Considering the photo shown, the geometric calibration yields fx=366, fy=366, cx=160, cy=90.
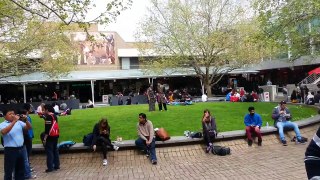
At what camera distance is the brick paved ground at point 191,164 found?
309 inches

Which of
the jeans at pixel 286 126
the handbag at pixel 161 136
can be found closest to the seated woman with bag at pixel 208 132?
the handbag at pixel 161 136

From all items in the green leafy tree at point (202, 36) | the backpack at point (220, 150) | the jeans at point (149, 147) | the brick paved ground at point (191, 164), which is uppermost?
the green leafy tree at point (202, 36)

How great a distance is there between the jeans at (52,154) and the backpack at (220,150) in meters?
4.07

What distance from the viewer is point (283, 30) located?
1764cm

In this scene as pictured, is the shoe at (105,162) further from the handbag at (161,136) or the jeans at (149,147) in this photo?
the handbag at (161,136)

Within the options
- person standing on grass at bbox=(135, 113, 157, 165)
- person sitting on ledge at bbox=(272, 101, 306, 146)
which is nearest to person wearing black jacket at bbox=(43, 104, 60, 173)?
person standing on grass at bbox=(135, 113, 157, 165)

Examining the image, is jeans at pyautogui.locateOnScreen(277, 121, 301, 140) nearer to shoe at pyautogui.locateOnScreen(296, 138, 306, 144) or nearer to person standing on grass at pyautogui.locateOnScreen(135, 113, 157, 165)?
shoe at pyautogui.locateOnScreen(296, 138, 306, 144)

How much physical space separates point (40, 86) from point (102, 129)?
102 ft

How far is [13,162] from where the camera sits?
22.1 feet

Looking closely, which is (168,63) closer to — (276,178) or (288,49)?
(288,49)

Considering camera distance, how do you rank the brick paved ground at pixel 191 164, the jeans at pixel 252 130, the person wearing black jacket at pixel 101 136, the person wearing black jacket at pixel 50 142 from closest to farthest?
1. the brick paved ground at pixel 191 164
2. the person wearing black jacket at pixel 50 142
3. the person wearing black jacket at pixel 101 136
4. the jeans at pixel 252 130

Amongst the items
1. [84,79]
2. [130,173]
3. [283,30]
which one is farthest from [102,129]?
[84,79]

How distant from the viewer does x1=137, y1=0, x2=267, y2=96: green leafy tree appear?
101 feet

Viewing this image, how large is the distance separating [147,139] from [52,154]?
2413mm
